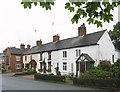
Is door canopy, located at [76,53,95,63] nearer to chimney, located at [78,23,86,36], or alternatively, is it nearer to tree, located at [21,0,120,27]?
chimney, located at [78,23,86,36]

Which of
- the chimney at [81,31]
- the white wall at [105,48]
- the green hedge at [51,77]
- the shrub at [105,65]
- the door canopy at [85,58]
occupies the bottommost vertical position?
the green hedge at [51,77]

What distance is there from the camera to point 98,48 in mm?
22250

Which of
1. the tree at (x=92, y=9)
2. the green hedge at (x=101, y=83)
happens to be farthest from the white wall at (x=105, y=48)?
the tree at (x=92, y=9)

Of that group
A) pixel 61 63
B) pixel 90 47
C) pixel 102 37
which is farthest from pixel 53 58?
pixel 102 37

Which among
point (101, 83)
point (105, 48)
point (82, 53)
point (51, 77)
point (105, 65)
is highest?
point (105, 48)

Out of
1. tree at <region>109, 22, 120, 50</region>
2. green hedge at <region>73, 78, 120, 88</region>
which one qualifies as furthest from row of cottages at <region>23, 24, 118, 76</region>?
tree at <region>109, 22, 120, 50</region>

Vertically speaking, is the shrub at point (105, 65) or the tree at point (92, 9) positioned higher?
the tree at point (92, 9)

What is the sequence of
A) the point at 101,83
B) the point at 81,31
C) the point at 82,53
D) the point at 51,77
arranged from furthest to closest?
the point at 81,31
the point at 82,53
the point at 51,77
the point at 101,83

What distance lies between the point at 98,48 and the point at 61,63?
9.69 m

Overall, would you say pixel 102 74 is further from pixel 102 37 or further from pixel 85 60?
pixel 102 37

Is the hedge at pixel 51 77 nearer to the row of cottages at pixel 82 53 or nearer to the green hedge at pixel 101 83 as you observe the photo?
the green hedge at pixel 101 83

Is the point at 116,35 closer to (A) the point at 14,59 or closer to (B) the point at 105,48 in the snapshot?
(B) the point at 105,48

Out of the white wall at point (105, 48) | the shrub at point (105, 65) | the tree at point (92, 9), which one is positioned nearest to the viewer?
the tree at point (92, 9)

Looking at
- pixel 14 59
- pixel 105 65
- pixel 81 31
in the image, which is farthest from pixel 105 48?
pixel 14 59
